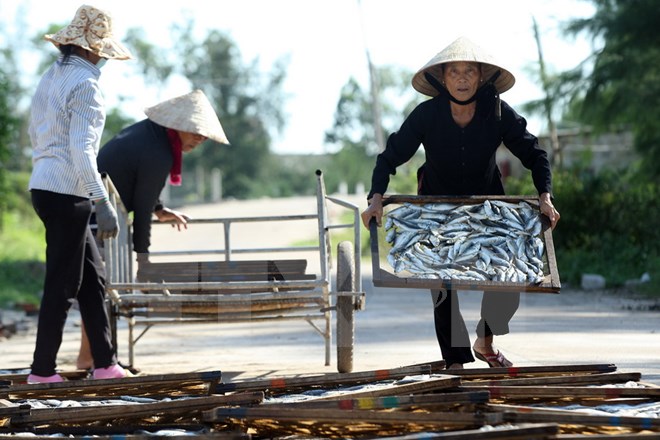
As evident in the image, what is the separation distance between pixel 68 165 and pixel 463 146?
235cm

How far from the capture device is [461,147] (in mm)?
7113

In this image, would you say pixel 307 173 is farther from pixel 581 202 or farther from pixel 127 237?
pixel 127 237

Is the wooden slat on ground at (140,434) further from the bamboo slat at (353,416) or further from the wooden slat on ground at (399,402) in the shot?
the wooden slat on ground at (399,402)

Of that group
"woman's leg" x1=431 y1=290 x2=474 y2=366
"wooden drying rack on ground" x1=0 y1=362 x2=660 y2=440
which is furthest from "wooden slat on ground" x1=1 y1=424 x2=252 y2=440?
"woman's leg" x1=431 y1=290 x2=474 y2=366

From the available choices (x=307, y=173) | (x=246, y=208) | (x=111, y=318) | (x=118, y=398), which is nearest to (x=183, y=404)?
(x=118, y=398)

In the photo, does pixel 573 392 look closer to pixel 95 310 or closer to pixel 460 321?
pixel 460 321

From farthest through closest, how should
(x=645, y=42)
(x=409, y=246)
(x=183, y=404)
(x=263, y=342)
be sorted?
(x=645, y=42) → (x=263, y=342) → (x=409, y=246) → (x=183, y=404)

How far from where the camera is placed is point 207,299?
→ 310 inches

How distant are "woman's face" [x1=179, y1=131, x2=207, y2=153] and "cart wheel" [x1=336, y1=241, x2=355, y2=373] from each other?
1292 millimetres

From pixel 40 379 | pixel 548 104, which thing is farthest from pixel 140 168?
pixel 548 104

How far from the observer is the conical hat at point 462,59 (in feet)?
22.9

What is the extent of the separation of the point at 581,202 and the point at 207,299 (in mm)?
12095

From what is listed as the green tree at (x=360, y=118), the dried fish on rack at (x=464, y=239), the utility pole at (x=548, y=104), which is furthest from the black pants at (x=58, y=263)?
the green tree at (x=360, y=118)

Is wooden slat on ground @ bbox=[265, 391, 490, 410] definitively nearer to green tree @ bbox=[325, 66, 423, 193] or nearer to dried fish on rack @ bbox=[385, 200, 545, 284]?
dried fish on rack @ bbox=[385, 200, 545, 284]
